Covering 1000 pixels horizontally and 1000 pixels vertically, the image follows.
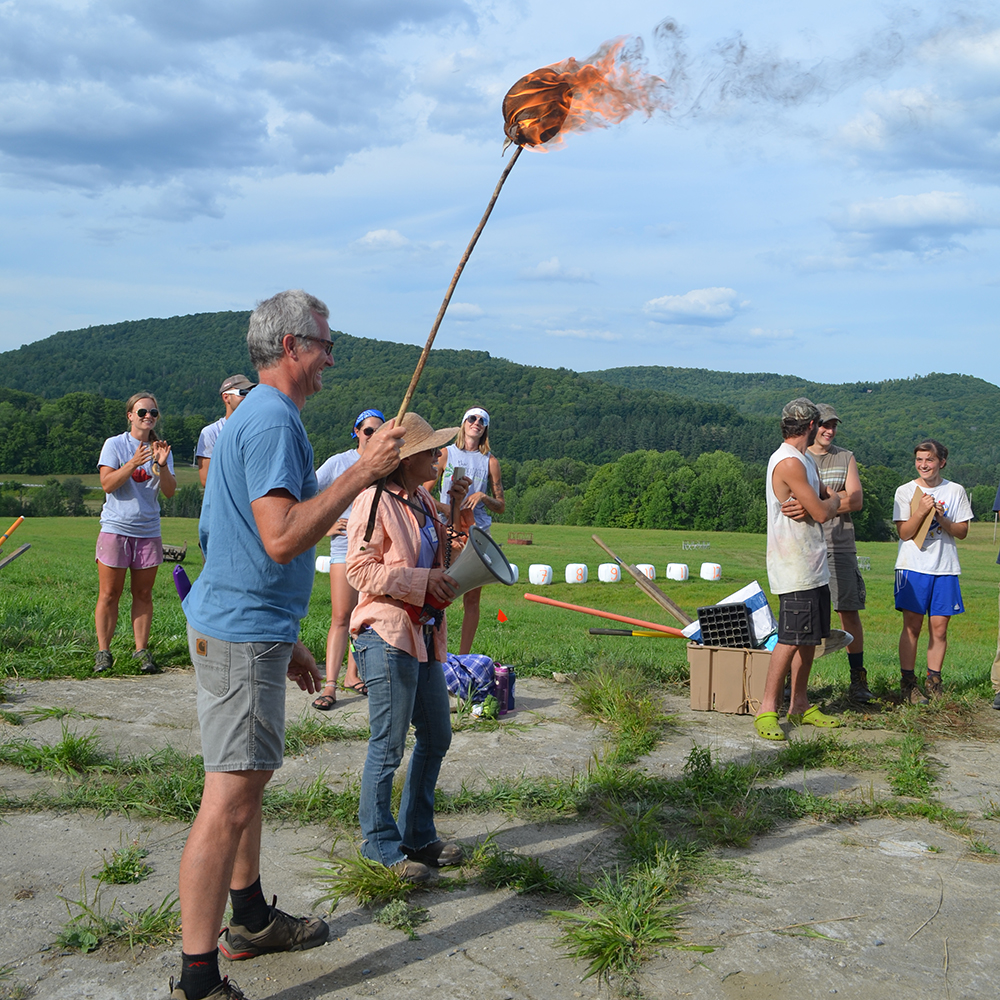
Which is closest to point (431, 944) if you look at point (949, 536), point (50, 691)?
point (50, 691)

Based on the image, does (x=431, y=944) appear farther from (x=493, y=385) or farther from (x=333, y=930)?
(x=493, y=385)

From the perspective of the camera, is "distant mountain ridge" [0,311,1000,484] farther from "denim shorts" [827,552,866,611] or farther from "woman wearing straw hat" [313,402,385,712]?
"woman wearing straw hat" [313,402,385,712]

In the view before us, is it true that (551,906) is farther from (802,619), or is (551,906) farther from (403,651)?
(802,619)

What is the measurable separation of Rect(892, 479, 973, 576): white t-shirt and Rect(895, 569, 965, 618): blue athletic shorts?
0.18 ft

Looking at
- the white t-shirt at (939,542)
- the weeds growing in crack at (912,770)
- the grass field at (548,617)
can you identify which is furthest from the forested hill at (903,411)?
the weeds growing in crack at (912,770)

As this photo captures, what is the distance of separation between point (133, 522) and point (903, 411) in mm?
135337

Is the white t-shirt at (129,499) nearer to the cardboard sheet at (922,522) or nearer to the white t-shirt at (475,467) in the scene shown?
the white t-shirt at (475,467)

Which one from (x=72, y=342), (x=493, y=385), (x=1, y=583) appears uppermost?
(x=72, y=342)

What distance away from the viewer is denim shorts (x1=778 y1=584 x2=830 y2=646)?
21.1ft

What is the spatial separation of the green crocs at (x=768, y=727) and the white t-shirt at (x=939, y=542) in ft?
6.58

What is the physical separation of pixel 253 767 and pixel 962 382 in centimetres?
17468

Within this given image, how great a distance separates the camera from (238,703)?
2.94 meters

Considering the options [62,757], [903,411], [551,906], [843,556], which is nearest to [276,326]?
[551,906]

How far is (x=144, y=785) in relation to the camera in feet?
15.9
